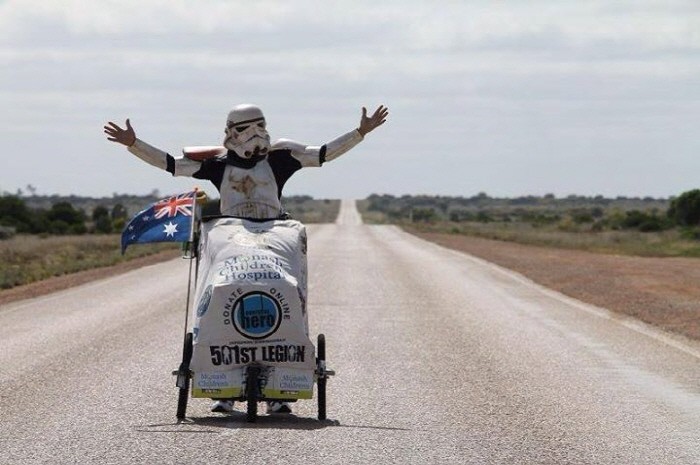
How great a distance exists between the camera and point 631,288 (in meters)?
30.0

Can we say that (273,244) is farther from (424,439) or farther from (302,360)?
(424,439)

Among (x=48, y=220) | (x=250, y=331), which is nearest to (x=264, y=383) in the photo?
(x=250, y=331)

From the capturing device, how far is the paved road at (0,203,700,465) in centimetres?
914

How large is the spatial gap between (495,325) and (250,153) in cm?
965

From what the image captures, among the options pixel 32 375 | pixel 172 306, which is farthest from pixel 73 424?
pixel 172 306

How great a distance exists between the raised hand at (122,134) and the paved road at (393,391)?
2.12 meters

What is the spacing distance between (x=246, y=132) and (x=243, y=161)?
23 centimetres

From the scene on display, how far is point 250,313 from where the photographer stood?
9688 mm

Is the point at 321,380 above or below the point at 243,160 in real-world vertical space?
below

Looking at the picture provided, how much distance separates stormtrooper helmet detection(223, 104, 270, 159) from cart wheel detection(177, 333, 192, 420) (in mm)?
1581

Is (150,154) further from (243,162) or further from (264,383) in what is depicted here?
(264,383)

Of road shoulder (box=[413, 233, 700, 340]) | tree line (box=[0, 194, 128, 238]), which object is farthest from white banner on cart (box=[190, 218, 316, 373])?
tree line (box=[0, 194, 128, 238])

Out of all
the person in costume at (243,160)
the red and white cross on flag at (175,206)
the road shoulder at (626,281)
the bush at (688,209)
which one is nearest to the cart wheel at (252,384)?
the person in costume at (243,160)

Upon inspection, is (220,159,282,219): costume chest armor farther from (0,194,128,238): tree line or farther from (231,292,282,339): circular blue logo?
(0,194,128,238): tree line
